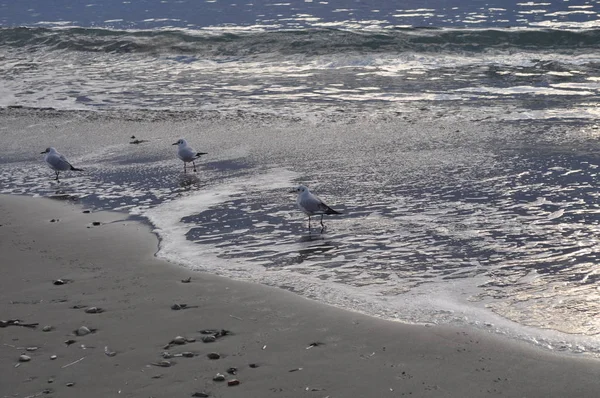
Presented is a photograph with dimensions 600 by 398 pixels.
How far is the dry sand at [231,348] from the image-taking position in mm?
4621

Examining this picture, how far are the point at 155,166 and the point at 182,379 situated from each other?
6221 millimetres

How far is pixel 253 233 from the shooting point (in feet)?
25.2

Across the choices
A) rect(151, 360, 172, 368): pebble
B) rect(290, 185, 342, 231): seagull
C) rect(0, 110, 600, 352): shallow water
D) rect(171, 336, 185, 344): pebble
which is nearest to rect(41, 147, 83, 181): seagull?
rect(0, 110, 600, 352): shallow water

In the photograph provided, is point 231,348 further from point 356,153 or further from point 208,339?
point 356,153

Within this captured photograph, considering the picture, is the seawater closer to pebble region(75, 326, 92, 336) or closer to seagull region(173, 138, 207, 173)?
seagull region(173, 138, 207, 173)

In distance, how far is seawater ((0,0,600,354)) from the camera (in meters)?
6.37

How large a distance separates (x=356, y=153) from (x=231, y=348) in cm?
591

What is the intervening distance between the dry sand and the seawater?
0.29 m

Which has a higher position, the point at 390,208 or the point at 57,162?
the point at 57,162

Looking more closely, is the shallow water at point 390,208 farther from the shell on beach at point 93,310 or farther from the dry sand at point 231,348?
the shell on beach at point 93,310

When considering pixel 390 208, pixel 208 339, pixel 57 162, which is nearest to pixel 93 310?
pixel 208 339

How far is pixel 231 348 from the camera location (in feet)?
16.9

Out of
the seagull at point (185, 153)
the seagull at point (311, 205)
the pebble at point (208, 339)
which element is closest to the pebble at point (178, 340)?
the pebble at point (208, 339)

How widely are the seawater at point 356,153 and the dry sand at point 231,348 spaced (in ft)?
0.95
